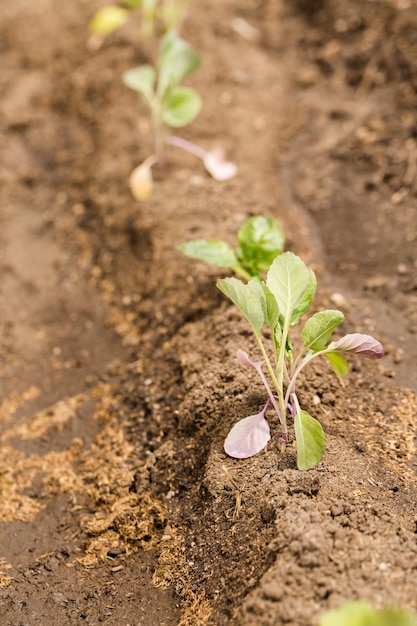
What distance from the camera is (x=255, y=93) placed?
9.79 feet

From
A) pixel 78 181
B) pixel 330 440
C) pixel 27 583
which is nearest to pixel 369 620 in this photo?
pixel 330 440

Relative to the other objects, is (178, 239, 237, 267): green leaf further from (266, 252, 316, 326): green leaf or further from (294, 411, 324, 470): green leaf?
(294, 411, 324, 470): green leaf

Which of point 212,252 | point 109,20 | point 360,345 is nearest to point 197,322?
point 212,252

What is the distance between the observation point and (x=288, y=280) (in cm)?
150

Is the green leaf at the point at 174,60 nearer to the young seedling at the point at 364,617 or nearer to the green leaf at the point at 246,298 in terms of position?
the green leaf at the point at 246,298

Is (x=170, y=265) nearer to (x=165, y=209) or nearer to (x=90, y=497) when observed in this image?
(x=165, y=209)

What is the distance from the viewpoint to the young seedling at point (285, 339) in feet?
4.69

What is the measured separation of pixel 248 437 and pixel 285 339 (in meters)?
0.26

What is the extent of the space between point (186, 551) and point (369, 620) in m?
0.58

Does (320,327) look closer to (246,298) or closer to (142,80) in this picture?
(246,298)

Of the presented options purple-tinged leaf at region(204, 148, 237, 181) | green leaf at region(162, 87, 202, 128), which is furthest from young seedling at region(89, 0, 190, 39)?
purple-tinged leaf at region(204, 148, 237, 181)

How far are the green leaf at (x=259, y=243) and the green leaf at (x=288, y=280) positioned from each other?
0.32 meters

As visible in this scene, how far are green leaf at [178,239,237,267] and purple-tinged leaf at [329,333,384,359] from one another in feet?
1.53

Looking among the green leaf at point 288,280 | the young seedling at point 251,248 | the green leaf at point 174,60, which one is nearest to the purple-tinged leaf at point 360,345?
the green leaf at point 288,280
